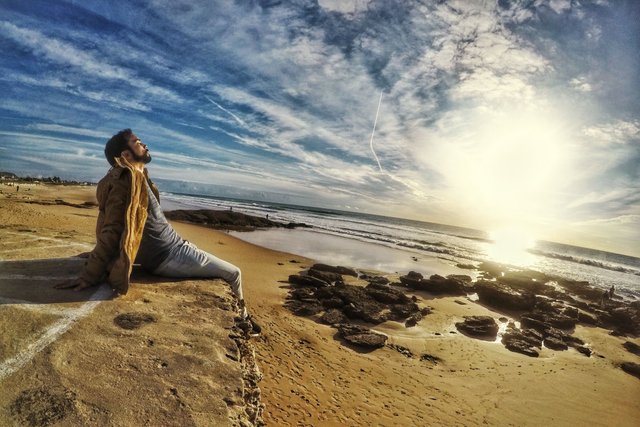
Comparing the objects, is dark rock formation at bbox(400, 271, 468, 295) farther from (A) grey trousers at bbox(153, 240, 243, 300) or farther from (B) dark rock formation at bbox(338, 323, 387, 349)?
(A) grey trousers at bbox(153, 240, 243, 300)

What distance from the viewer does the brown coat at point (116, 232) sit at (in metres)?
3.46

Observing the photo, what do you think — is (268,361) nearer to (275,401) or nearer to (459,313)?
(275,401)

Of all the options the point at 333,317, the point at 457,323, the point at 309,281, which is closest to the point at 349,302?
the point at 333,317

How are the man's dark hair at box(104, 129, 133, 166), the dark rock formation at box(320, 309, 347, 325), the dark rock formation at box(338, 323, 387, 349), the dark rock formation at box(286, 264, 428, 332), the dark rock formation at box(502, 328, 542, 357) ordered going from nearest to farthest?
the man's dark hair at box(104, 129, 133, 166), the dark rock formation at box(338, 323, 387, 349), the dark rock formation at box(320, 309, 347, 325), the dark rock formation at box(502, 328, 542, 357), the dark rock formation at box(286, 264, 428, 332)

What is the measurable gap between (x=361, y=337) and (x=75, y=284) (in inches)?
231

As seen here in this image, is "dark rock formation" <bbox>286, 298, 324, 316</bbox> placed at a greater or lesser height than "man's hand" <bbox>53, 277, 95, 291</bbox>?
lesser

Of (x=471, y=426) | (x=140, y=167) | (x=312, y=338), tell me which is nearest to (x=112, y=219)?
(x=140, y=167)

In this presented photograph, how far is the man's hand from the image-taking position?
343cm

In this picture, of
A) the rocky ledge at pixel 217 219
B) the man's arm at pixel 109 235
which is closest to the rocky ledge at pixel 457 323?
the man's arm at pixel 109 235

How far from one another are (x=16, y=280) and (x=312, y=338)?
17.5 feet

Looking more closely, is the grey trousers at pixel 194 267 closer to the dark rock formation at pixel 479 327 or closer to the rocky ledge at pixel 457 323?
the rocky ledge at pixel 457 323

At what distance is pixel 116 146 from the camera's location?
149 inches

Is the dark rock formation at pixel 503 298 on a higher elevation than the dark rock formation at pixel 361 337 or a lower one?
higher

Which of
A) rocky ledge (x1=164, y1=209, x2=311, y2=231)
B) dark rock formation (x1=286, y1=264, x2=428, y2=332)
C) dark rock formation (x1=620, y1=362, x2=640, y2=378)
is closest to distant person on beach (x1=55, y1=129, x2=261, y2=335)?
dark rock formation (x1=286, y1=264, x2=428, y2=332)
